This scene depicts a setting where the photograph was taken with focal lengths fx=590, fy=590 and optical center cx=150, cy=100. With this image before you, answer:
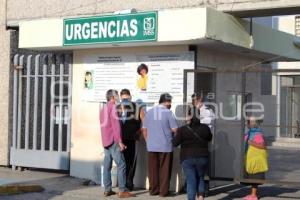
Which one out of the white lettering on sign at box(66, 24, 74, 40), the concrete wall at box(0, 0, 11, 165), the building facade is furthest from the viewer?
the concrete wall at box(0, 0, 11, 165)

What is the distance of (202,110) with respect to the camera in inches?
413

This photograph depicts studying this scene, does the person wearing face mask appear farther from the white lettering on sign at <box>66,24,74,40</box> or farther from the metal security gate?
the metal security gate

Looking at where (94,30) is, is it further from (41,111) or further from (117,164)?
(41,111)

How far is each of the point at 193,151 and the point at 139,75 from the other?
9.41 ft

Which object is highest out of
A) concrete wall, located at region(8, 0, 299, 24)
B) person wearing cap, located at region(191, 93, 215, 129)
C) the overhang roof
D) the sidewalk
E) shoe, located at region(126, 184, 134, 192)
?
concrete wall, located at region(8, 0, 299, 24)

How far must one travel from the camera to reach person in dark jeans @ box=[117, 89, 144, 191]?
35.6 feet

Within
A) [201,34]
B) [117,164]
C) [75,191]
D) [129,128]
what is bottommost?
[75,191]

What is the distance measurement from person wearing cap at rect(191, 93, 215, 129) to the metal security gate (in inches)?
137

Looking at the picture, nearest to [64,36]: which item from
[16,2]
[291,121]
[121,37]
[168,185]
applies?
[121,37]

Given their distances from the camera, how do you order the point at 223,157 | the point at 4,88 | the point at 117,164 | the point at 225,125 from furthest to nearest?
the point at 4,88
the point at 225,125
the point at 223,157
the point at 117,164

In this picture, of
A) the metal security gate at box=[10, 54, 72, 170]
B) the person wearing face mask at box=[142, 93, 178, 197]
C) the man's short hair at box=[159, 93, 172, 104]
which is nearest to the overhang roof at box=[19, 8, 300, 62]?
the metal security gate at box=[10, 54, 72, 170]

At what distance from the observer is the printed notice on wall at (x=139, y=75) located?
36.2 ft

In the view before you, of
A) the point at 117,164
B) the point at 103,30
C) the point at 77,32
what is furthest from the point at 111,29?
the point at 117,164

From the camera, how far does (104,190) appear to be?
10.9m
